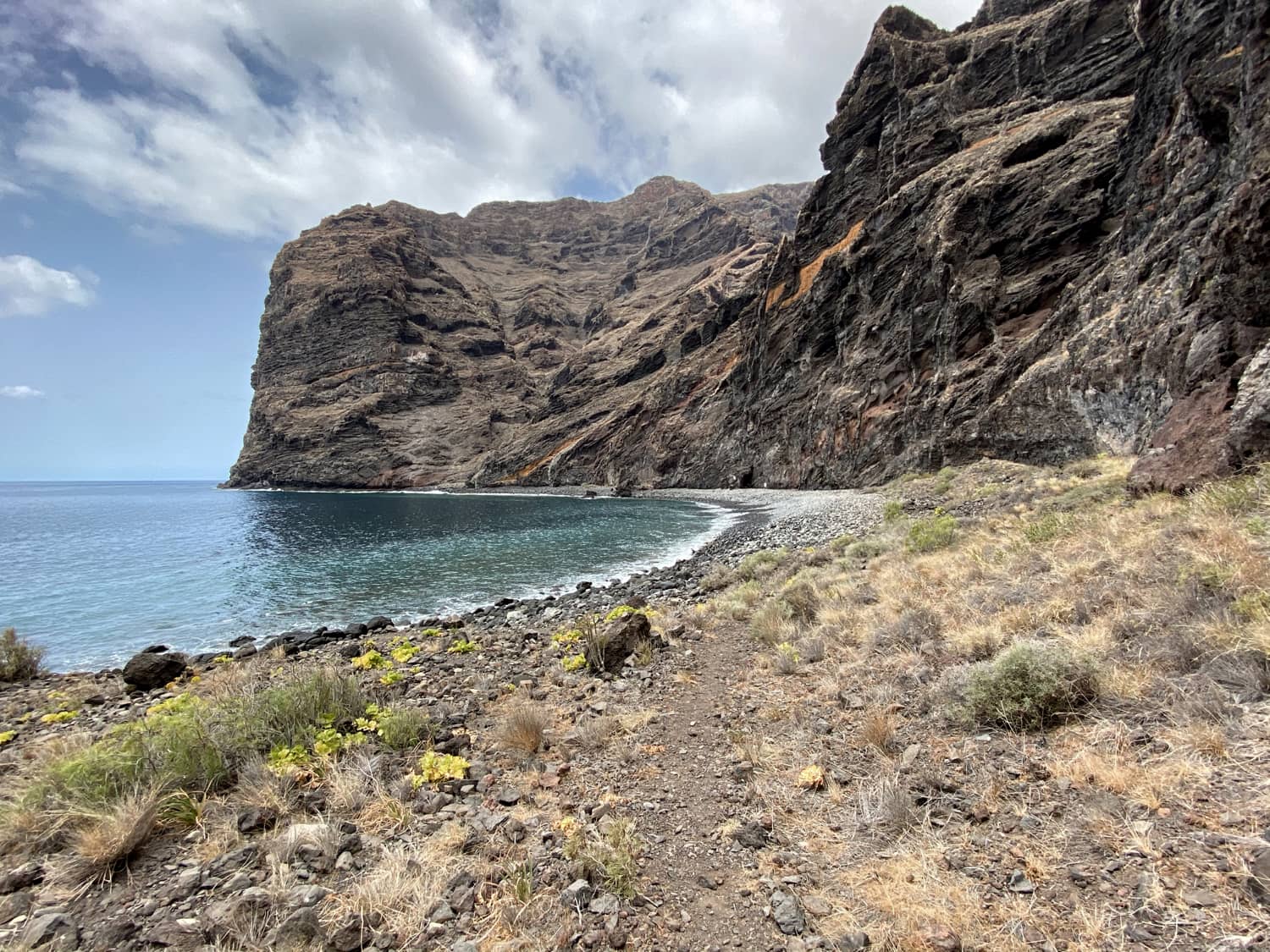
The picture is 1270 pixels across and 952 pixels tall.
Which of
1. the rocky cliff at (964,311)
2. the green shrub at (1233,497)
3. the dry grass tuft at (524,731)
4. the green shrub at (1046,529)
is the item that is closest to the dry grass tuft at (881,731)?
the dry grass tuft at (524,731)

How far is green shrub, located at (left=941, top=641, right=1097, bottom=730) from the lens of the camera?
4.63 metres

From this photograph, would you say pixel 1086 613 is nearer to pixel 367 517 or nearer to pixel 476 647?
pixel 476 647

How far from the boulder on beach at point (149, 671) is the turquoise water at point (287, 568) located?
4490 millimetres

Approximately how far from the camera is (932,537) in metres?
12.4

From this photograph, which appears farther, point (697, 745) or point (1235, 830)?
point (697, 745)

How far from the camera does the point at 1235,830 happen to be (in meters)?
2.87

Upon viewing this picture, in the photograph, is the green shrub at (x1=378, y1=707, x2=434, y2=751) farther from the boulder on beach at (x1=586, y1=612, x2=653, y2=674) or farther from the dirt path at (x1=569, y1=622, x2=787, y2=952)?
the boulder on beach at (x1=586, y1=612, x2=653, y2=674)

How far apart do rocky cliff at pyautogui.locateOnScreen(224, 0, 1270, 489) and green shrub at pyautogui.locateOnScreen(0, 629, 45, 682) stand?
26611mm

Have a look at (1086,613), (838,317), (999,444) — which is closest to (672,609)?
(1086,613)

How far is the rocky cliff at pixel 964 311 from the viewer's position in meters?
15.4

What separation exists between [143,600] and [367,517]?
3825 cm

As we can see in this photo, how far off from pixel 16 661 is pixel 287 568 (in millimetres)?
16558

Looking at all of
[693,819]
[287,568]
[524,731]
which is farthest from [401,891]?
[287,568]

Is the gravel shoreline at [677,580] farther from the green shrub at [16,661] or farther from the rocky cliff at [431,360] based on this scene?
the rocky cliff at [431,360]
